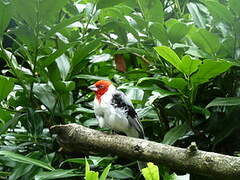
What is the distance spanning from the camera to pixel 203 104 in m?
1.19

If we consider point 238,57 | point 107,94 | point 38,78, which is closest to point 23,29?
point 38,78

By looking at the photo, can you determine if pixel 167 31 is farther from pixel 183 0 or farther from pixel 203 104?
pixel 183 0

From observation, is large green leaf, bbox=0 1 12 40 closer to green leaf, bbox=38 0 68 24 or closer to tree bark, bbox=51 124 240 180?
→ green leaf, bbox=38 0 68 24

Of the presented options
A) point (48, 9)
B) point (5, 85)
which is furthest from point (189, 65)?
point (5, 85)

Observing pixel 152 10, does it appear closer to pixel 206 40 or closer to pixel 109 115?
pixel 206 40

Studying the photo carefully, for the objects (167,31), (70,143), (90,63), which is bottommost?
(70,143)

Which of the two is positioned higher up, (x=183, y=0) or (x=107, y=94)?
(x=183, y=0)

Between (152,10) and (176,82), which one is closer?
(176,82)

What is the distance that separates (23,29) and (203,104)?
509 millimetres

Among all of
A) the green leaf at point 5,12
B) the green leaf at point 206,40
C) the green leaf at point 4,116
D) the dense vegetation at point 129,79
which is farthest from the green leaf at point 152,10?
the green leaf at point 4,116

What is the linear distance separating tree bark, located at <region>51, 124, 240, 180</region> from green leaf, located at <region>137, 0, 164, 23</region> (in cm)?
36

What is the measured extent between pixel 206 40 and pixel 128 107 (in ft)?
0.97

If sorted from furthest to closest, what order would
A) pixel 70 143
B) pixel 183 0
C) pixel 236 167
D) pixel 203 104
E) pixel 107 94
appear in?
pixel 183 0
pixel 107 94
pixel 203 104
pixel 70 143
pixel 236 167

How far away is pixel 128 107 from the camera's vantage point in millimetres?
1251
